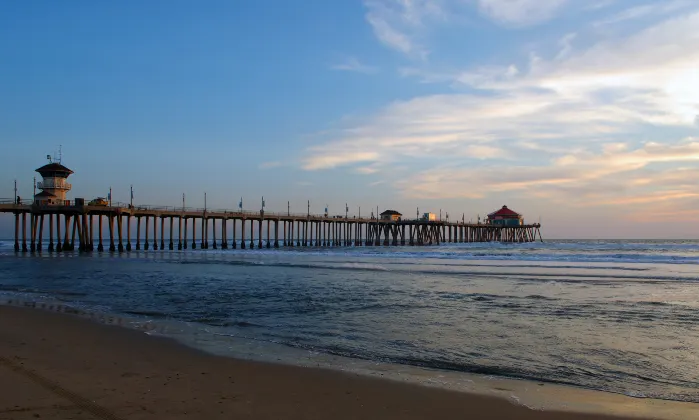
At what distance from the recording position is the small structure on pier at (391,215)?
90.6 metres

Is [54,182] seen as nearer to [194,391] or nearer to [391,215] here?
[194,391]

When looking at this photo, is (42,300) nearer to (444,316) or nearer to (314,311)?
(314,311)

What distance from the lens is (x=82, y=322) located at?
35.0 feet

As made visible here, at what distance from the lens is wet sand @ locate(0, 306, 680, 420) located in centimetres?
521

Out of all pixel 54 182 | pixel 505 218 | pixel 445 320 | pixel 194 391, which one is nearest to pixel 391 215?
pixel 505 218

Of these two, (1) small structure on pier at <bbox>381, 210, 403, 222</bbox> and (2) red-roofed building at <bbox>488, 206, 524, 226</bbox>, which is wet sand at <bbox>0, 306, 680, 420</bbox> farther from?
(2) red-roofed building at <bbox>488, 206, 524, 226</bbox>

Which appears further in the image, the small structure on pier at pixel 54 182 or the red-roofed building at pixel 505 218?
the red-roofed building at pixel 505 218

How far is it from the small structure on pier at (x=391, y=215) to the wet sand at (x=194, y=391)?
8116cm

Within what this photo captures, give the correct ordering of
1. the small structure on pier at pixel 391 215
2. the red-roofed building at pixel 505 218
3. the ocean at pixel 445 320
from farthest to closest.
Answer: the red-roofed building at pixel 505 218 < the small structure on pier at pixel 391 215 < the ocean at pixel 445 320

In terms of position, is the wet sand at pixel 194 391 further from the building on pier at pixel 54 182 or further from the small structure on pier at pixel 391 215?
the small structure on pier at pixel 391 215

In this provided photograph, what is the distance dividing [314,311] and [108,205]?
41462 mm

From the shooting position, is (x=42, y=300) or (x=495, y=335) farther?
(x=42, y=300)

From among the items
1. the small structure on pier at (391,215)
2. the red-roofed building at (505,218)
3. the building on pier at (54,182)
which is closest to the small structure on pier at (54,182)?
the building on pier at (54,182)

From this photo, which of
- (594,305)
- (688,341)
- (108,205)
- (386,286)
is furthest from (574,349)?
(108,205)
